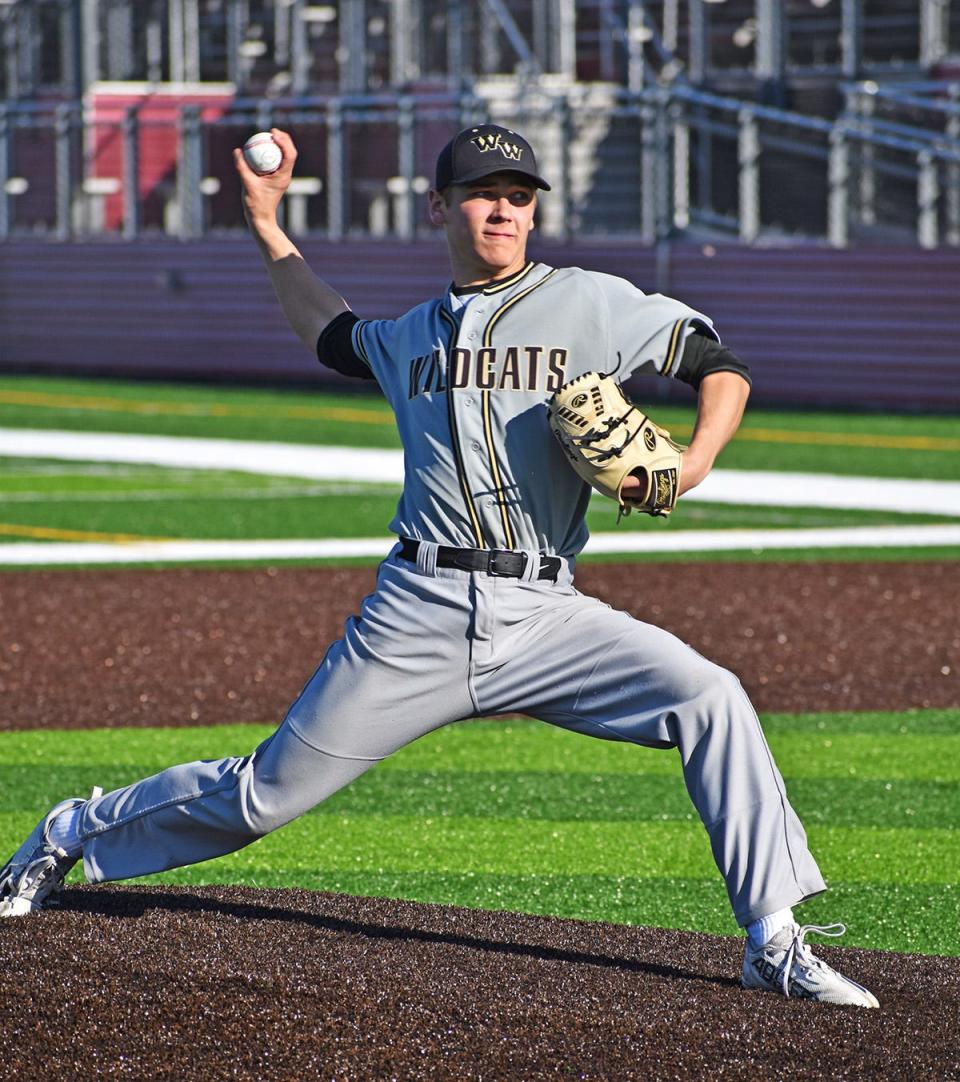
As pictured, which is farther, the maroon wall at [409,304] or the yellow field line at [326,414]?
the maroon wall at [409,304]

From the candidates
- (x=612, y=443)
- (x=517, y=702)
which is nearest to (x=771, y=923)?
(x=517, y=702)

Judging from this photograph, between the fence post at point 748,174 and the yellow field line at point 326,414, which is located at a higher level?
the fence post at point 748,174

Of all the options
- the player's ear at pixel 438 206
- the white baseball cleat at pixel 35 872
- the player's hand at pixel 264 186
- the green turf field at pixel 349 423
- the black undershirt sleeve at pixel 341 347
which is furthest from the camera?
the green turf field at pixel 349 423

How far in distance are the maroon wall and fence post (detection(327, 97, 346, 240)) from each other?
11.1 inches

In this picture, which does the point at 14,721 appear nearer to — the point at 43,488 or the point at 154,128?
the point at 43,488

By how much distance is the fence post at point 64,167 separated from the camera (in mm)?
29578

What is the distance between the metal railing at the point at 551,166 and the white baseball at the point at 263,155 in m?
18.2

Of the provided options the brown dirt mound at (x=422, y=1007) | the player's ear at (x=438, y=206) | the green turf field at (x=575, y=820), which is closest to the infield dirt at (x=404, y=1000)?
the brown dirt mound at (x=422, y=1007)

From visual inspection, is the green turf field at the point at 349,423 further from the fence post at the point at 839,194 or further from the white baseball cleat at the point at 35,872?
the white baseball cleat at the point at 35,872

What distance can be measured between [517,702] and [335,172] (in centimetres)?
2314

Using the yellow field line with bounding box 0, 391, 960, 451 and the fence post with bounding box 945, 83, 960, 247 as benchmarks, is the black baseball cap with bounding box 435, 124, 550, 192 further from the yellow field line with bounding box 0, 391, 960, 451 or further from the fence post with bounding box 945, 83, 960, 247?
the fence post with bounding box 945, 83, 960, 247

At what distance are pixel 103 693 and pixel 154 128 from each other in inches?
809

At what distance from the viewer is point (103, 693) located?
30.9 ft

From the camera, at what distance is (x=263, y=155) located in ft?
Result: 18.4
